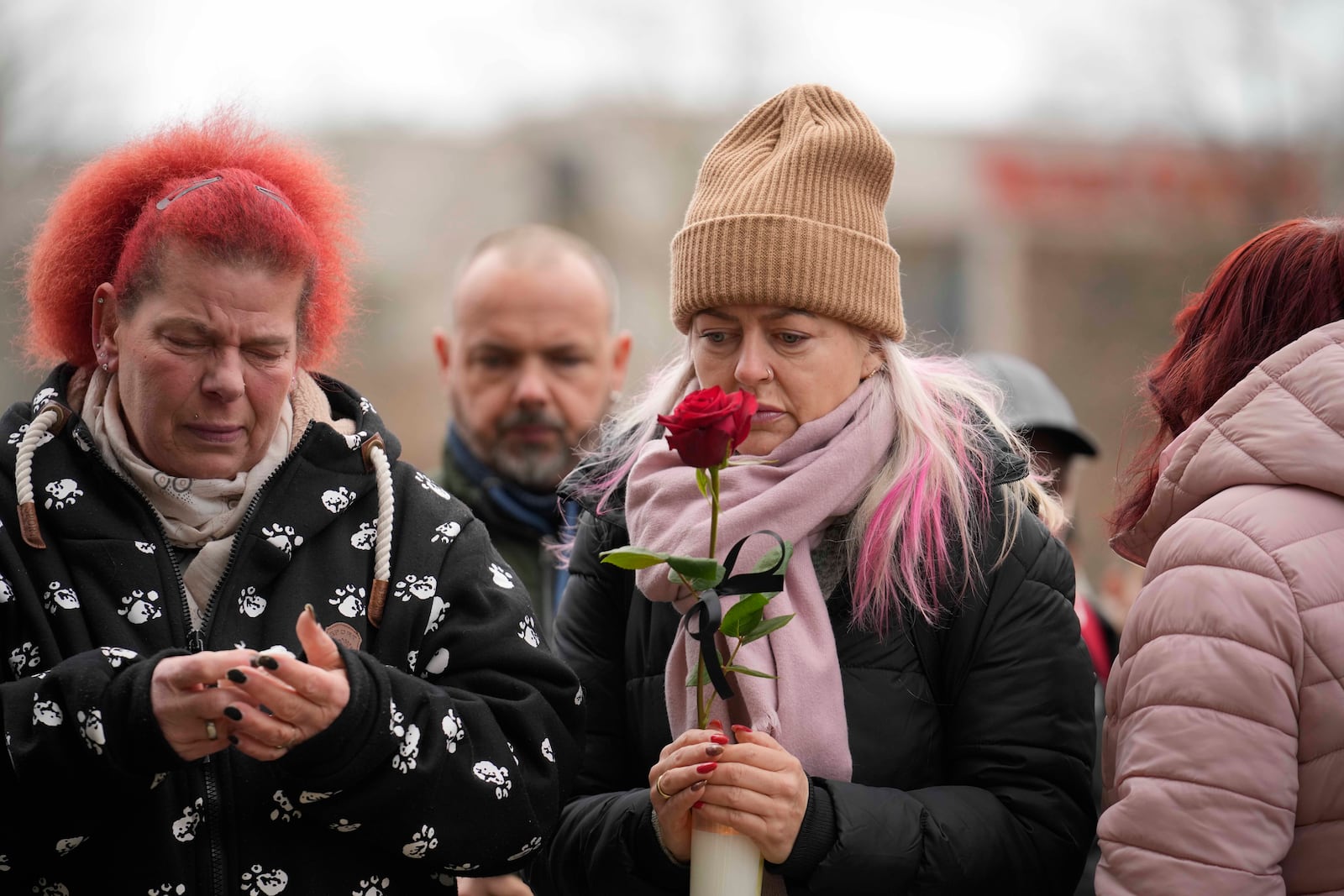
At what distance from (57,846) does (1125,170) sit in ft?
58.9

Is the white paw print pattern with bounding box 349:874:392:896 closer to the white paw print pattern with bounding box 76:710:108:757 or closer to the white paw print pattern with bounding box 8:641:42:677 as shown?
the white paw print pattern with bounding box 76:710:108:757

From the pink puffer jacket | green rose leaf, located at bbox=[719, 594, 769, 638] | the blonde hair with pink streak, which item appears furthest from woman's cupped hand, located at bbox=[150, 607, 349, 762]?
the pink puffer jacket

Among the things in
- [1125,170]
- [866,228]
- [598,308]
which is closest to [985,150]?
[1125,170]

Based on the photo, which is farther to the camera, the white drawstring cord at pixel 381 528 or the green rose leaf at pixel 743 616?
the white drawstring cord at pixel 381 528

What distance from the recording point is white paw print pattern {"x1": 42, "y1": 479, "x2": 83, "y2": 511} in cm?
224

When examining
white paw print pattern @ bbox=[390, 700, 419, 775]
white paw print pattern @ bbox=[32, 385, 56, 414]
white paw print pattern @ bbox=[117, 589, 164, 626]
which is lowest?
white paw print pattern @ bbox=[390, 700, 419, 775]

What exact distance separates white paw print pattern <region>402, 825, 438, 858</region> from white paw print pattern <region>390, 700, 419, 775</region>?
0.11 m

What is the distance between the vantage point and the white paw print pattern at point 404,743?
2.10 metres

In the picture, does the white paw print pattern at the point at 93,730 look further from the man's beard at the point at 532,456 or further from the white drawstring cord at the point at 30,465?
the man's beard at the point at 532,456

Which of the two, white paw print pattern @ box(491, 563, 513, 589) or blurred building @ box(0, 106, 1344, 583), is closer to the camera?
white paw print pattern @ box(491, 563, 513, 589)

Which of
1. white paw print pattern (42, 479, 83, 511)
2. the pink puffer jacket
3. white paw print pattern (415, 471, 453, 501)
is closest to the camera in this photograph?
the pink puffer jacket

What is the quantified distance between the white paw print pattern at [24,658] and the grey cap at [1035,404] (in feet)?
8.67

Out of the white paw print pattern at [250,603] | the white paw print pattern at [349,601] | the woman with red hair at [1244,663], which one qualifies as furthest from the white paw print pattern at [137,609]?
the woman with red hair at [1244,663]

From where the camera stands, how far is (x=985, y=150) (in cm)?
1980
